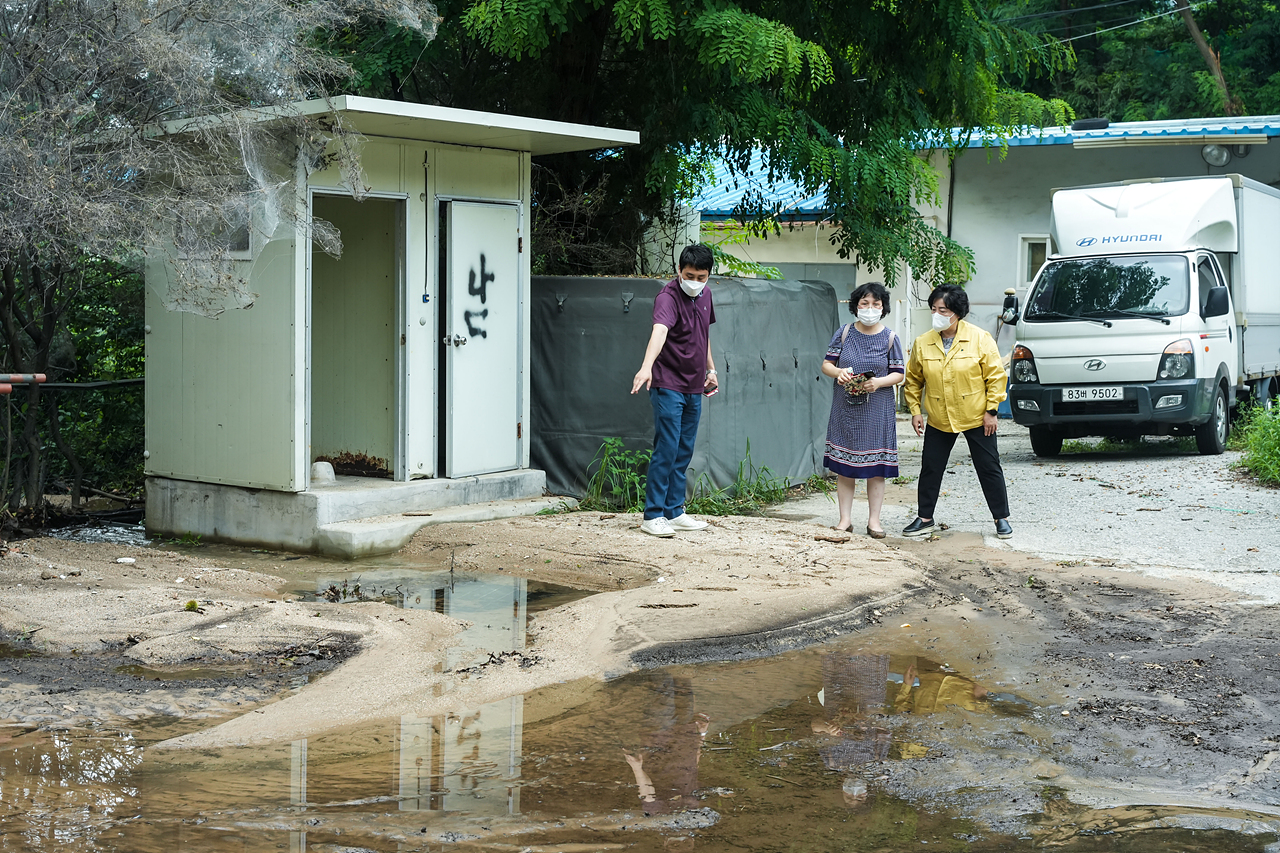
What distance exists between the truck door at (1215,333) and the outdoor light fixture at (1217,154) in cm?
522

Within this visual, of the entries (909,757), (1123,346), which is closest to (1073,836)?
(909,757)

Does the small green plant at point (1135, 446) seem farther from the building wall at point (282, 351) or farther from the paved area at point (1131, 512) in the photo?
the building wall at point (282, 351)

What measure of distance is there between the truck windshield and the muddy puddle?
9.17 metres

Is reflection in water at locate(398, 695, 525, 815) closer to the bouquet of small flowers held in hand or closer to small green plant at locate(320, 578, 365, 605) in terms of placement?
small green plant at locate(320, 578, 365, 605)

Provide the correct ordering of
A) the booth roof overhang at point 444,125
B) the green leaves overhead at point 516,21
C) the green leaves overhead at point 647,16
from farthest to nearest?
the green leaves overhead at point 647,16, the green leaves overhead at point 516,21, the booth roof overhang at point 444,125

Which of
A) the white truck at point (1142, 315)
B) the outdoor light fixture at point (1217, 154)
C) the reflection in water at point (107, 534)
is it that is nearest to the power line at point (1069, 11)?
the outdoor light fixture at point (1217, 154)

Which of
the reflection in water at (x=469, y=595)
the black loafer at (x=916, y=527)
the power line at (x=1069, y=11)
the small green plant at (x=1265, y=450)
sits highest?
the power line at (x=1069, y=11)

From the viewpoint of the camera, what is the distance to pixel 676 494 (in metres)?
8.79

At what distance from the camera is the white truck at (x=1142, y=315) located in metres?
13.2

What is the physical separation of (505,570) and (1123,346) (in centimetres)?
790

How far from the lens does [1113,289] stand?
542 inches

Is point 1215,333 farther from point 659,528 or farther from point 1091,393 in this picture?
point 659,528

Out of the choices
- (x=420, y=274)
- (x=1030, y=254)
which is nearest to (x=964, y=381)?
(x=420, y=274)

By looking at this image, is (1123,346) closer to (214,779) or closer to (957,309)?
(957,309)
